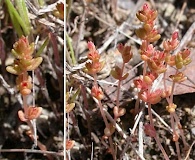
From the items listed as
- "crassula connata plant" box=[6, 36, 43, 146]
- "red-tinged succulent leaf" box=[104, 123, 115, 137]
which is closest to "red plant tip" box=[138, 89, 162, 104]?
"red-tinged succulent leaf" box=[104, 123, 115, 137]

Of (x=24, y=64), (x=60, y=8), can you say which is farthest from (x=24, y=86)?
(x=60, y=8)

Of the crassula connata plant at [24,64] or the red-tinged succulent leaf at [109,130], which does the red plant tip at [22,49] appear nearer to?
the crassula connata plant at [24,64]

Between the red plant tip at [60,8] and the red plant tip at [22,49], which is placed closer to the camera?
the red plant tip at [22,49]

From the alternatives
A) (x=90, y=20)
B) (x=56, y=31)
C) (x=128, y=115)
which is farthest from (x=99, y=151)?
(x=90, y=20)

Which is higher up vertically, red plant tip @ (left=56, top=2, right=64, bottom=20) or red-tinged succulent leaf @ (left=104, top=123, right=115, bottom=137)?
red plant tip @ (left=56, top=2, right=64, bottom=20)

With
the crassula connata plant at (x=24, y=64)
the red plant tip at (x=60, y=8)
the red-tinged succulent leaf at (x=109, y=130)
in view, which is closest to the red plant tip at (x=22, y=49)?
the crassula connata plant at (x=24, y=64)

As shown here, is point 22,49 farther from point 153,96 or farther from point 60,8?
point 153,96

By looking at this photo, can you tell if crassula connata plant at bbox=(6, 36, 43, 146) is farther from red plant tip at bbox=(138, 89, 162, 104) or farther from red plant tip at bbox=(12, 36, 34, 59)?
red plant tip at bbox=(138, 89, 162, 104)

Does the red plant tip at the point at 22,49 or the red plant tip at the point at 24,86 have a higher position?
the red plant tip at the point at 22,49

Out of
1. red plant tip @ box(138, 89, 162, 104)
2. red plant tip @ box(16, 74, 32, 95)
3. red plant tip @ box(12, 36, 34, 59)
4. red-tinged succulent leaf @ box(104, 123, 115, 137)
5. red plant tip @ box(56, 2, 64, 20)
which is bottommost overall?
red-tinged succulent leaf @ box(104, 123, 115, 137)

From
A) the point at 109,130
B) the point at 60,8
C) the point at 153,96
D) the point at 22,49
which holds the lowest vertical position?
the point at 109,130

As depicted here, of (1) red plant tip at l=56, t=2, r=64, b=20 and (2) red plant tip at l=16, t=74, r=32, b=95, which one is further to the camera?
(1) red plant tip at l=56, t=2, r=64, b=20

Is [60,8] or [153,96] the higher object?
[60,8]

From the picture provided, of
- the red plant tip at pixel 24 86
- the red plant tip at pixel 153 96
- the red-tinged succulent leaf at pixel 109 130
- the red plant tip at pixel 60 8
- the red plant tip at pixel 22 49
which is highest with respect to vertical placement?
the red plant tip at pixel 60 8
